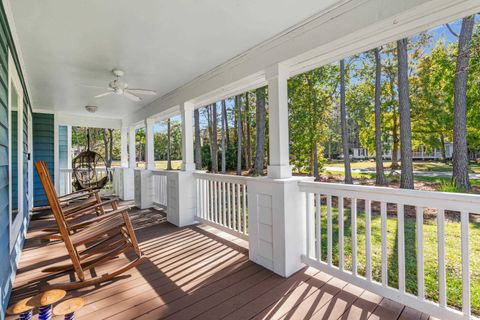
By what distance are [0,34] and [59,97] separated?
365 cm

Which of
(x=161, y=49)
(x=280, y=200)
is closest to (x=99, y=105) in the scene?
(x=161, y=49)

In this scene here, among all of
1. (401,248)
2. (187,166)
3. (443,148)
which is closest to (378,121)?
(443,148)

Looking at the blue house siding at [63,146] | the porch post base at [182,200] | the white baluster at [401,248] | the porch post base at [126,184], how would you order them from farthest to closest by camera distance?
the blue house siding at [63,146] → the porch post base at [126,184] → the porch post base at [182,200] → the white baluster at [401,248]

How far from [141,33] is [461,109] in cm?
554

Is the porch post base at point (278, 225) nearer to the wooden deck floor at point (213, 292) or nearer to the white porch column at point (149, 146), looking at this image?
the wooden deck floor at point (213, 292)

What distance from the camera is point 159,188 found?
573 centimetres

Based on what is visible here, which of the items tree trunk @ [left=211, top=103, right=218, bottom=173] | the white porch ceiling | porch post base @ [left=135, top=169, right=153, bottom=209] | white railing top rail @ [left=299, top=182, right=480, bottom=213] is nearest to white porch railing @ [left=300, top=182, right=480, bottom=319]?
white railing top rail @ [left=299, top=182, right=480, bottom=213]

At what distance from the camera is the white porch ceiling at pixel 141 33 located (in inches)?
87.6

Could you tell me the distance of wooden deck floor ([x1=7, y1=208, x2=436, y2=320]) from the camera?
6.51 ft

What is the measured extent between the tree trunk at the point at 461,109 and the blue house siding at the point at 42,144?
29.0 feet

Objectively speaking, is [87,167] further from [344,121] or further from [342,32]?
[344,121]

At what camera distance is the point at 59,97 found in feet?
17.3

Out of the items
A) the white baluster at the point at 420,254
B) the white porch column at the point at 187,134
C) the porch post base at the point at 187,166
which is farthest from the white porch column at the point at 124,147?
the white baluster at the point at 420,254

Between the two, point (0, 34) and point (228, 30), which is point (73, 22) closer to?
point (0, 34)
